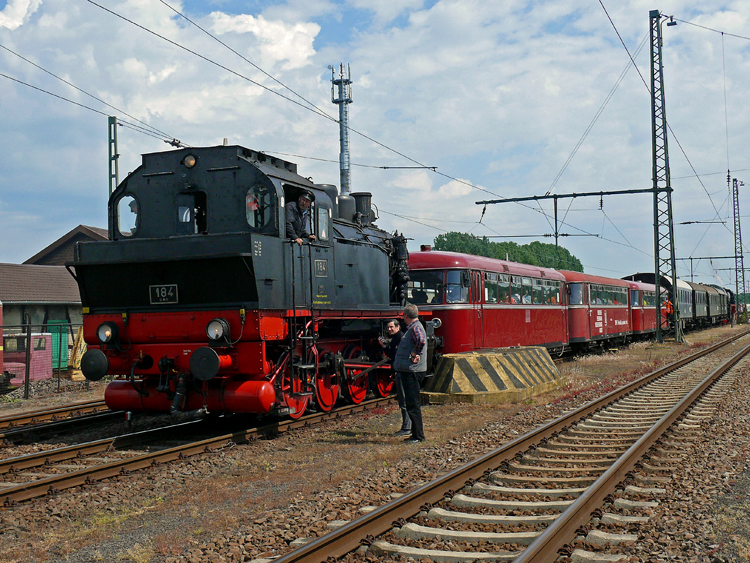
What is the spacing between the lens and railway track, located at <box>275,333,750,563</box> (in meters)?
4.59

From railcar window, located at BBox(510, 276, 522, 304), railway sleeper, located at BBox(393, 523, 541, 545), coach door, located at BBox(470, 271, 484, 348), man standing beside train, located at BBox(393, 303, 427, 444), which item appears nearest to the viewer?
railway sleeper, located at BBox(393, 523, 541, 545)

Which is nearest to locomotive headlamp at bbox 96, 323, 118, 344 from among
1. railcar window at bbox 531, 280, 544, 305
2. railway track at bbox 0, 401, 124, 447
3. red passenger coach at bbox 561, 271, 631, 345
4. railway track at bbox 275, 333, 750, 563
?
railway track at bbox 0, 401, 124, 447

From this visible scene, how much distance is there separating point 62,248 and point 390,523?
40938 mm

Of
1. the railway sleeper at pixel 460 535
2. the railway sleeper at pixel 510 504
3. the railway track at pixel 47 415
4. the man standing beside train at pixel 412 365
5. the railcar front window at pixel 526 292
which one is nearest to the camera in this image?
the railway sleeper at pixel 460 535

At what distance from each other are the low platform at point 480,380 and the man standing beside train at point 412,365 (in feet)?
10.6

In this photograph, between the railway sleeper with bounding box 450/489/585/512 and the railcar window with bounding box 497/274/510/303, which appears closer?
the railway sleeper with bounding box 450/489/585/512

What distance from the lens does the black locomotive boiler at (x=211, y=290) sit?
8477 mm

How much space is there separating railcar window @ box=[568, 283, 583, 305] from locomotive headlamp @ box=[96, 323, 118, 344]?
1757cm

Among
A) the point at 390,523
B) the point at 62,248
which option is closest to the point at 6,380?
the point at 390,523

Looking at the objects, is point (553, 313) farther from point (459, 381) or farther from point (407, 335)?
point (407, 335)

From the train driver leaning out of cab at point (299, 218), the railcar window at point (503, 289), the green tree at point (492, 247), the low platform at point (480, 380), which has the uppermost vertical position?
the green tree at point (492, 247)

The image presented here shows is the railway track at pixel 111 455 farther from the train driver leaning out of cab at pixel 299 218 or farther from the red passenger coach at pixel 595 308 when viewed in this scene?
the red passenger coach at pixel 595 308

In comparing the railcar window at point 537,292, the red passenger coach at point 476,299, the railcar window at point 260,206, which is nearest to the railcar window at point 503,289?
the red passenger coach at point 476,299

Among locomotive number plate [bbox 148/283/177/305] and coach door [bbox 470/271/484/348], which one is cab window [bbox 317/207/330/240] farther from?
coach door [bbox 470/271/484/348]
